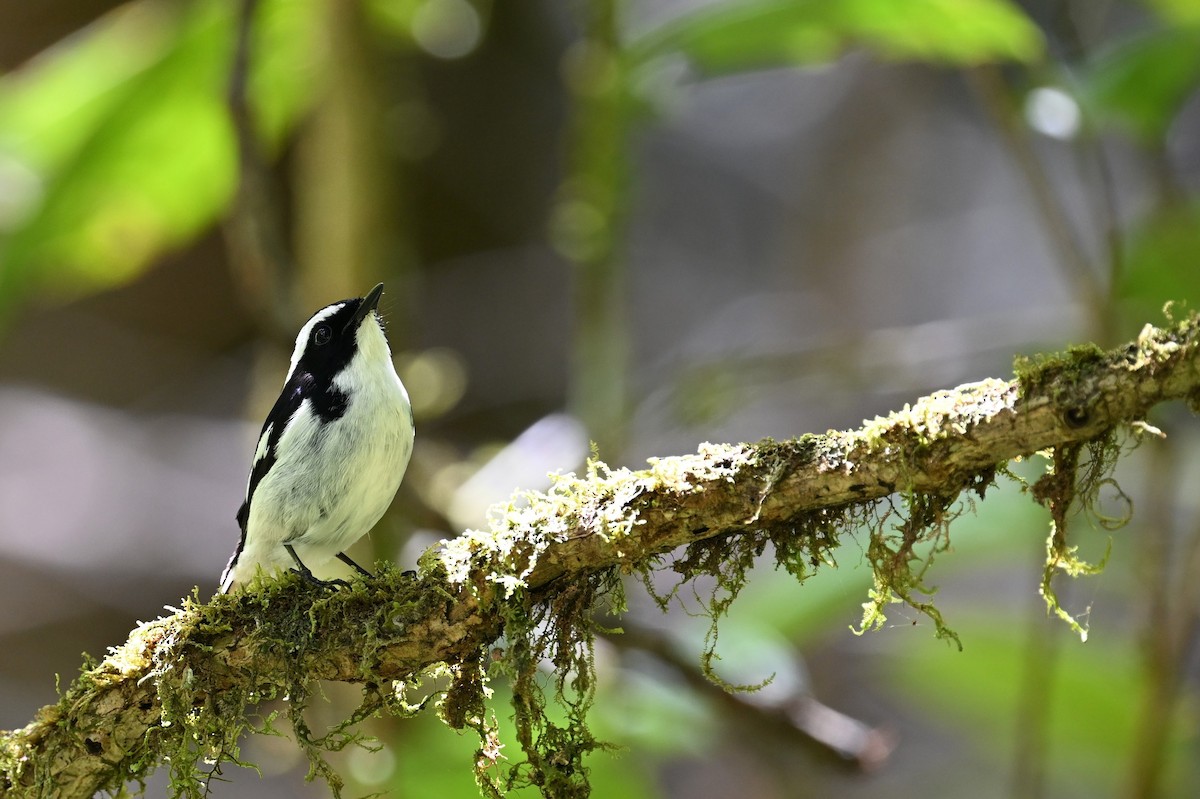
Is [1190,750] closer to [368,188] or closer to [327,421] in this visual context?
[327,421]

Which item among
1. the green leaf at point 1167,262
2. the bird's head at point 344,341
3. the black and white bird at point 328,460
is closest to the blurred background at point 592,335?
the green leaf at point 1167,262

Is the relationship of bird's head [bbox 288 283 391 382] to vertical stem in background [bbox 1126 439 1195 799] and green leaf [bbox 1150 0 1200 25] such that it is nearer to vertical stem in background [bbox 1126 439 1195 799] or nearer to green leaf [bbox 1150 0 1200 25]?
vertical stem in background [bbox 1126 439 1195 799]

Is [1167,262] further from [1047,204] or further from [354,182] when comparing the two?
[354,182]

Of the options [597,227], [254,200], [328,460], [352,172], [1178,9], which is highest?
[1178,9]

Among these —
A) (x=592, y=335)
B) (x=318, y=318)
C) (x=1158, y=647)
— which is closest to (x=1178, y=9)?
(x=1158, y=647)

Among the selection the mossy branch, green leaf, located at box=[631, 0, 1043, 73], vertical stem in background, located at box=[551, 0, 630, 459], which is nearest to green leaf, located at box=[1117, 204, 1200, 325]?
green leaf, located at box=[631, 0, 1043, 73]

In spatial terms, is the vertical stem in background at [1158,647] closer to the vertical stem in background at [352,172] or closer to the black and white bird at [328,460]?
the black and white bird at [328,460]

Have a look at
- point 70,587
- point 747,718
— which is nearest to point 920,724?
point 747,718

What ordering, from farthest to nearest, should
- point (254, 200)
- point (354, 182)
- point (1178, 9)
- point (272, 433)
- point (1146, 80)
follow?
point (354, 182) → point (1178, 9) → point (254, 200) → point (1146, 80) → point (272, 433)

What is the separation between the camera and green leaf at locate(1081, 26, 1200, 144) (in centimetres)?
254

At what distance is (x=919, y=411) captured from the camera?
1.47 metres

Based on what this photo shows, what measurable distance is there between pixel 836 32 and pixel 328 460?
5.63 feet

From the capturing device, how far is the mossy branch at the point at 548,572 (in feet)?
4.64

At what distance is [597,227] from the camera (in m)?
3.38
